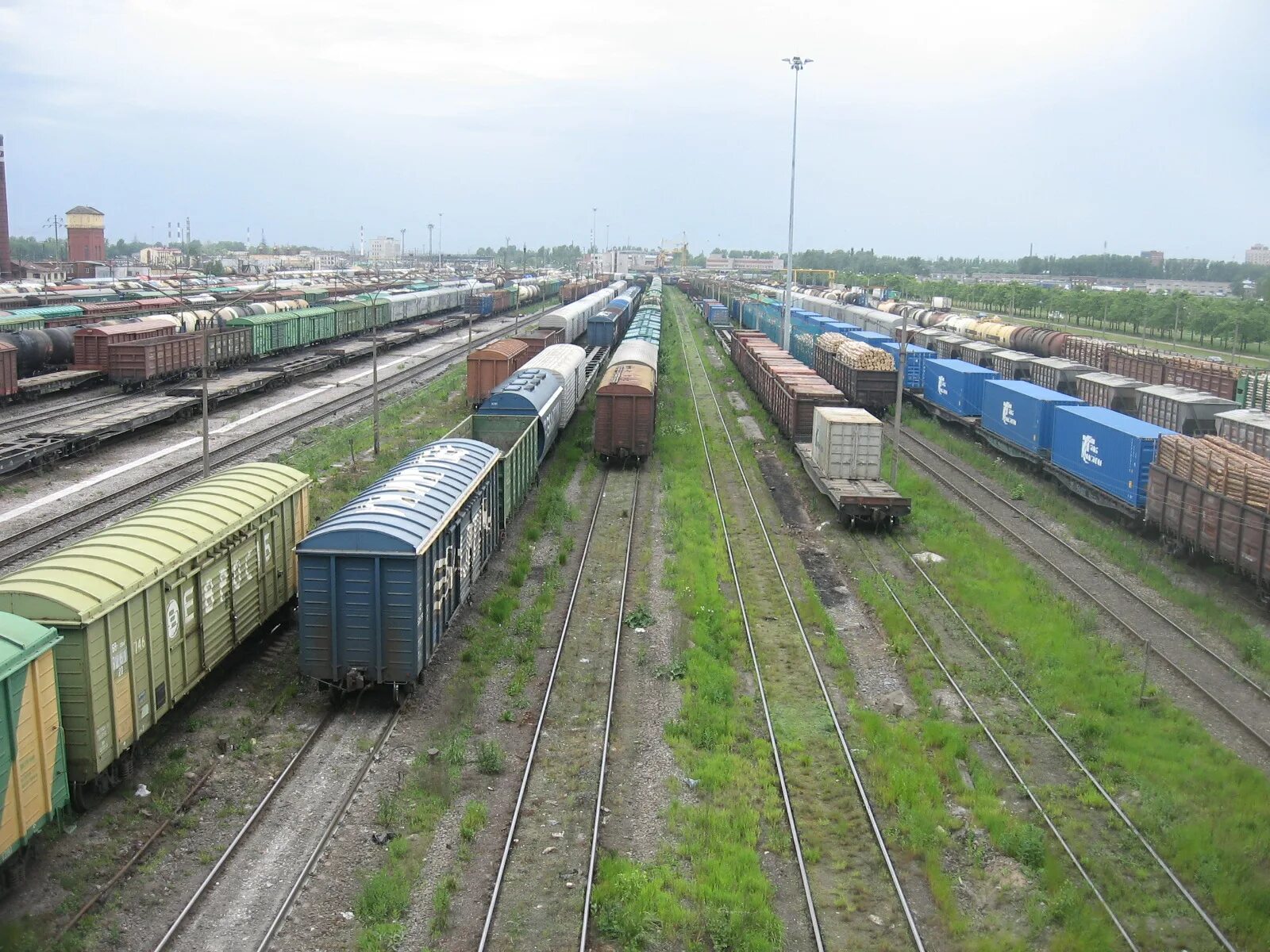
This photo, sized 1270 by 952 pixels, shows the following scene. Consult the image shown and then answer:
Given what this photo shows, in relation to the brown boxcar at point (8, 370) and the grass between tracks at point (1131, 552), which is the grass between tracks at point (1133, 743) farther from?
the brown boxcar at point (8, 370)

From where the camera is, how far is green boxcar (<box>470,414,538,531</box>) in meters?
26.9

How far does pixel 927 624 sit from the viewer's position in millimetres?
21828

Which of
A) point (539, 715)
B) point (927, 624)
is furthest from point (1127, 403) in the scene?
point (539, 715)

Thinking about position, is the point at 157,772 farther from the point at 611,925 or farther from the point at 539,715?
the point at 611,925

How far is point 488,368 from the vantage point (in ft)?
142

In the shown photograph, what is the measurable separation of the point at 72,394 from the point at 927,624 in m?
41.2

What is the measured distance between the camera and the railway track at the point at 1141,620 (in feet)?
59.8

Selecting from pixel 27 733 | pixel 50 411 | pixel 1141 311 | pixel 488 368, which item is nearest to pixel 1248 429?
pixel 488 368

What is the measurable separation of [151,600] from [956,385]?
37.3 m

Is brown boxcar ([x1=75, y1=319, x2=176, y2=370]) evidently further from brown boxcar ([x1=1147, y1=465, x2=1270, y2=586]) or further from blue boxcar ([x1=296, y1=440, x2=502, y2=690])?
brown boxcar ([x1=1147, y1=465, x2=1270, y2=586])

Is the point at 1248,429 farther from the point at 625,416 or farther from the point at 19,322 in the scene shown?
the point at 19,322

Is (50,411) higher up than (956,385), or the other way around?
(956,385)

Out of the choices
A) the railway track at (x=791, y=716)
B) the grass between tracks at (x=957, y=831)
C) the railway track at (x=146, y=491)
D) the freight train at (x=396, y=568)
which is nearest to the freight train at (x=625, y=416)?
the railway track at (x=791, y=716)

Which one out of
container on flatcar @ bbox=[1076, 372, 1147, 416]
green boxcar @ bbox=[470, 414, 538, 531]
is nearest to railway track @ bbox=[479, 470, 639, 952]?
green boxcar @ bbox=[470, 414, 538, 531]
